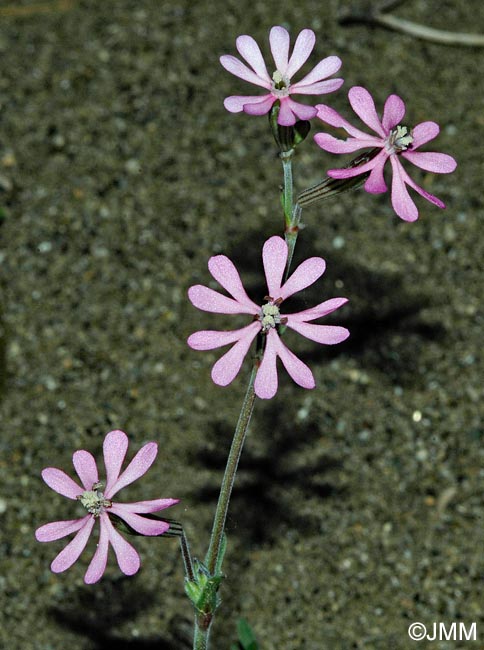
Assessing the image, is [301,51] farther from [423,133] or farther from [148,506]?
[148,506]

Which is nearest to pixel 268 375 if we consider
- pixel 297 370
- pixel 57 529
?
pixel 297 370

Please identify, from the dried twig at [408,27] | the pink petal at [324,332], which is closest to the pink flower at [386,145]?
the pink petal at [324,332]

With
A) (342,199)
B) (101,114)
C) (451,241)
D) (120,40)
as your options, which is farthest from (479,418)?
(120,40)

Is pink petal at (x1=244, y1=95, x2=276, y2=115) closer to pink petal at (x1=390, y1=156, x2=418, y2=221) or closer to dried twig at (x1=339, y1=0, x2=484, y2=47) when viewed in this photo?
pink petal at (x1=390, y1=156, x2=418, y2=221)

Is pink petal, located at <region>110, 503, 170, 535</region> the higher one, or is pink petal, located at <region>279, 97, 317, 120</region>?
pink petal, located at <region>279, 97, 317, 120</region>

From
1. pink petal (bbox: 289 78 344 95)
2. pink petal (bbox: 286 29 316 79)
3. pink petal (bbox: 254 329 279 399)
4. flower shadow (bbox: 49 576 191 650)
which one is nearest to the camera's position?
pink petal (bbox: 254 329 279 399)

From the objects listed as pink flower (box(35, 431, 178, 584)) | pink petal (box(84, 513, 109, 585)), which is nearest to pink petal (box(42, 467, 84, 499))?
pink flower (box(35, 431, 178, 584))
